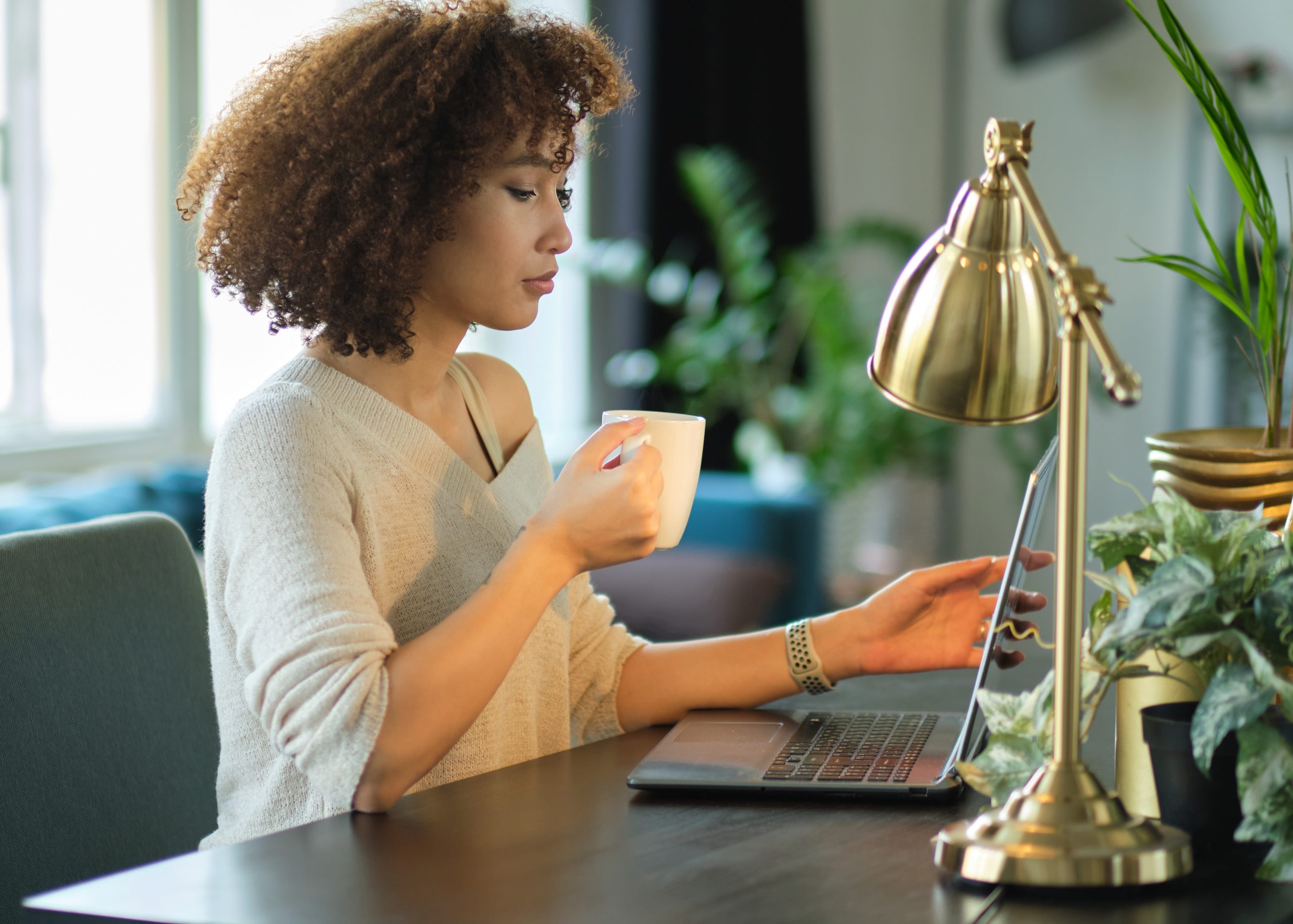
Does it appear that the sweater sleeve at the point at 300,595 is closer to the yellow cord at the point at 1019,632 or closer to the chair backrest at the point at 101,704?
the chair backrest at the point at 101,704

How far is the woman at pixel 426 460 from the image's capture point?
1012 mm

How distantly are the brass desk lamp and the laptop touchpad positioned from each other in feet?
1.04

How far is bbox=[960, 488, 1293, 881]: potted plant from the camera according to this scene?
0.74 meters

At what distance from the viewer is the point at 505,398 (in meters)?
1.42

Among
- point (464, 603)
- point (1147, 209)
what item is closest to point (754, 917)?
point (464, 603)

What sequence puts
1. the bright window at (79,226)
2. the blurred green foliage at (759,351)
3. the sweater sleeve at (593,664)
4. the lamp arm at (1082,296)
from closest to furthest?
1. the lamp arm at (1082,296)
2. the sweater sleeve at (593,664)
3. the bright window at (79,226)
4. the blurred green foliage at (759,351)

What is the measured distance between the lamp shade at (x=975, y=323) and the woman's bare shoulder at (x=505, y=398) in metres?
0.61

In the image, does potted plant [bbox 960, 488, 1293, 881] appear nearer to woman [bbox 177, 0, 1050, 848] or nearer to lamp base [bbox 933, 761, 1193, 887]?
lamp base [bbox 933, 761, 1193, 887]

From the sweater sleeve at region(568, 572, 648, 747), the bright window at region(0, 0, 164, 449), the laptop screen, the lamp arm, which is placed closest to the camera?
the lamp arm

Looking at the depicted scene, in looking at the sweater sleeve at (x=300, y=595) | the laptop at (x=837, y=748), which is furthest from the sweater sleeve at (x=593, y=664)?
the sweater sleeve at (x=300, y=595)

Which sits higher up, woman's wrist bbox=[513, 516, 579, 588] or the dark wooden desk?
woman's wrist bbox=[513, 516, 579, 588]

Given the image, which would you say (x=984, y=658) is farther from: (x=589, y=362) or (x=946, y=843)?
(x=589, y=362)

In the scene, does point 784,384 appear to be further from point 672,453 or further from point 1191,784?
point 1191,784

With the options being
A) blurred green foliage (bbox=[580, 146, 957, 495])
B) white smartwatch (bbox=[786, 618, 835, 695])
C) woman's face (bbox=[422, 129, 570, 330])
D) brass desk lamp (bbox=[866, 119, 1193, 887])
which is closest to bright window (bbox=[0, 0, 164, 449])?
blurred green foliage (bbox=[580, 146, 957, 495])
